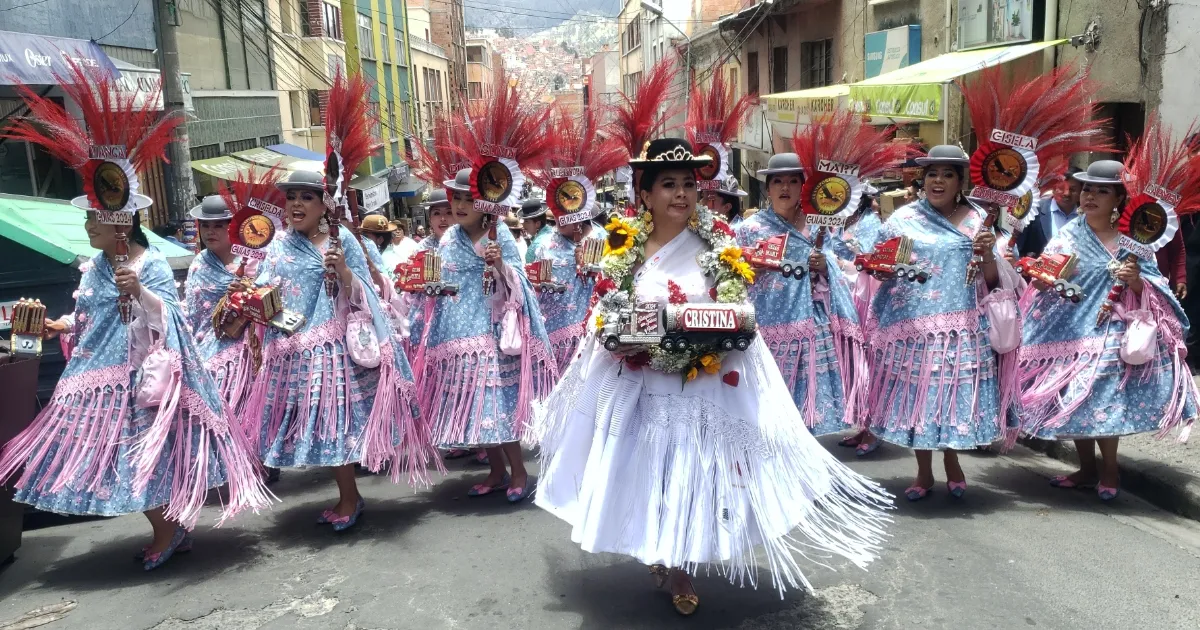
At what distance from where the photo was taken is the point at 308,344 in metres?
5.64

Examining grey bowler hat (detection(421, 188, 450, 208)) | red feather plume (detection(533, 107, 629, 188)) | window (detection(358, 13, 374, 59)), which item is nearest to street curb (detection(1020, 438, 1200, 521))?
red feather plume (detection(533, 107, 629, 188))

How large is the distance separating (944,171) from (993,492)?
197 cm

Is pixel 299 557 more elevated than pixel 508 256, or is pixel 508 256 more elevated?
pixel 508 256

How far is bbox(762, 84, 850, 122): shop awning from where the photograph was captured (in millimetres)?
15206

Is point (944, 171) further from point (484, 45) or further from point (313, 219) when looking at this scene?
point (484, 45)

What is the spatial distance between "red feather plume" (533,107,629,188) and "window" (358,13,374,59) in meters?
27.4

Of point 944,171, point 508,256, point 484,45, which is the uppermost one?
point 484,45

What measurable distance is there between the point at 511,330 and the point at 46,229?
322 cm

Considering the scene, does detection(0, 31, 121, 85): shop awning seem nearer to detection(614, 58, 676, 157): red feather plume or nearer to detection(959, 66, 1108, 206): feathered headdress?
detection(614, 58, 676, 157): red feather plume

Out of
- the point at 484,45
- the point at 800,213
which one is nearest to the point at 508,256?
the point at 800,213

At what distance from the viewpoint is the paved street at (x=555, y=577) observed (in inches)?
169

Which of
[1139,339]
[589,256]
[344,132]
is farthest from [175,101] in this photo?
[1139,339]

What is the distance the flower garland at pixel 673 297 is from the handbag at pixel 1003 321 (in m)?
2.21

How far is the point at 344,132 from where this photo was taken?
5.72m
